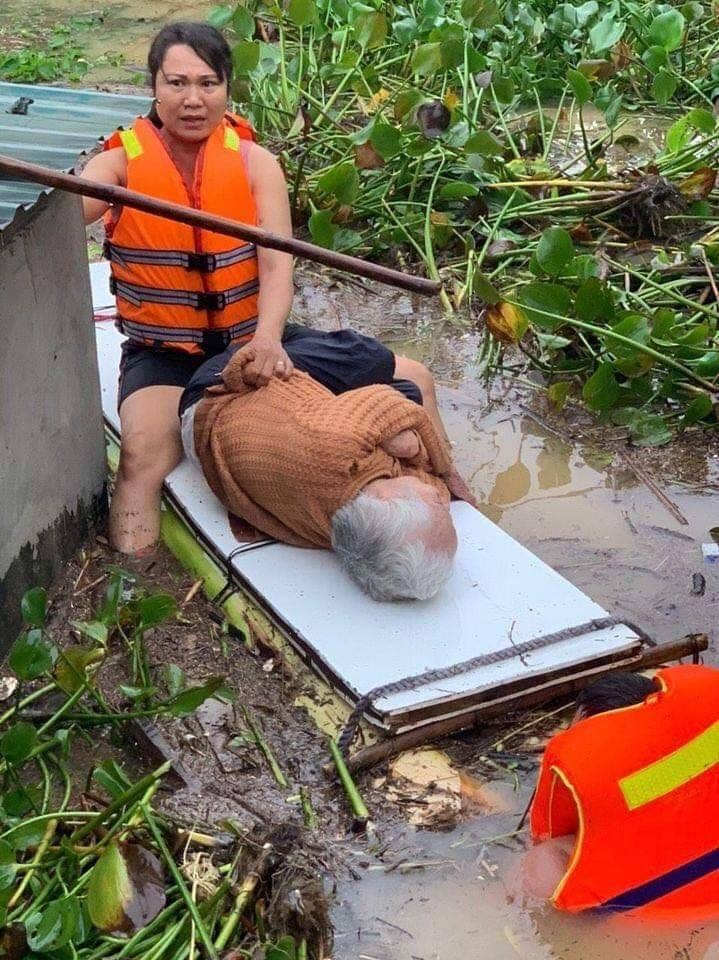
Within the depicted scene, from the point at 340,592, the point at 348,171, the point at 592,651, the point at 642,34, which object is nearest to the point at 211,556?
the point at 340,592

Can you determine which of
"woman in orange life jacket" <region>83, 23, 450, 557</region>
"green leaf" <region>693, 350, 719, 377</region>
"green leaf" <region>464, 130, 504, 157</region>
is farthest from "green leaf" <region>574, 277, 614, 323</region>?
"green leaf" <region>464, 130, 504, 157</region>

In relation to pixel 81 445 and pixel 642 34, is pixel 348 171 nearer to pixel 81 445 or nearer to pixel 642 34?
pixel 81 445

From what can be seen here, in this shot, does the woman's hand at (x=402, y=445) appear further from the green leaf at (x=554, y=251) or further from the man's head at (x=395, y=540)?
the green leaf at (x=554, y=251)

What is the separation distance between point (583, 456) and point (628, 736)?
186 cm

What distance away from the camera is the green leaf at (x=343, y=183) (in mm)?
4723

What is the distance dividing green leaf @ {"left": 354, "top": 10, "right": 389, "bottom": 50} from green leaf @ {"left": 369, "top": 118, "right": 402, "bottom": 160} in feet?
2.14

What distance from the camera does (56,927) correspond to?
6.89 ft

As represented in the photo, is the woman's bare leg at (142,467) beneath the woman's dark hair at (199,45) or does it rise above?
beneath

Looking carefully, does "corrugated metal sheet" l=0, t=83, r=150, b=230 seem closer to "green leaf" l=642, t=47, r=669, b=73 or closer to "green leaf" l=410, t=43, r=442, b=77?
"green leaf" l=410, t=43, r=442, b=77

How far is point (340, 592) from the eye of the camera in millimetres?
3156

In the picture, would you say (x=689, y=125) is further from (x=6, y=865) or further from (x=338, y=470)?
(x=6, y=865)

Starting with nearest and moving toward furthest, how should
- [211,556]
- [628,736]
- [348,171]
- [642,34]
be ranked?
[628,736] → [211,556] → [348,171] → [642,34]

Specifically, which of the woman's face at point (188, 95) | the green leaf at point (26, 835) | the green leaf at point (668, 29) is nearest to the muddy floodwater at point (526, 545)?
the green leaf at point (26, 835)

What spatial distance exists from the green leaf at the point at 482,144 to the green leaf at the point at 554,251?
2.93ft
